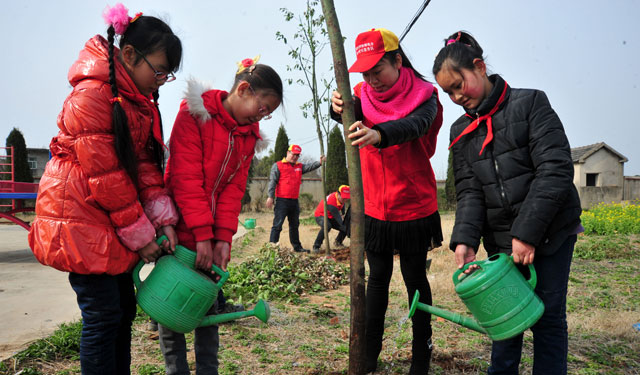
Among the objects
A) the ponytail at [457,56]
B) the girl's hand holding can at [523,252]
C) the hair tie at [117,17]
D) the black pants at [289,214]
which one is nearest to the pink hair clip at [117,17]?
the hair tie at [117,17]

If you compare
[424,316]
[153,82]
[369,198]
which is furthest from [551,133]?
[153,82]

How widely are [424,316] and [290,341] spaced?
1064 mm

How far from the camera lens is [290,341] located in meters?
2.73

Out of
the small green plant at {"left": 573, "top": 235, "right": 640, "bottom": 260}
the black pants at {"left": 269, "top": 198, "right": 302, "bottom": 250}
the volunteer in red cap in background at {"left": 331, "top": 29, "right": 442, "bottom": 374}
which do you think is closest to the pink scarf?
the volunteer in red cap in background at {"left": 331, "top": 29, "right": 442, "bottom": 374}

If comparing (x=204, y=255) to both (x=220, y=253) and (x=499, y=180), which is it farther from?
(x=499, y=180)

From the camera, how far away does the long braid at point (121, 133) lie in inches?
54.2

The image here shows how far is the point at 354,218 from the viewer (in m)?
1.89

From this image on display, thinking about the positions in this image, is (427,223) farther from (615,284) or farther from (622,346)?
(615,284)

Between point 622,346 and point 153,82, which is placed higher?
point 153,82

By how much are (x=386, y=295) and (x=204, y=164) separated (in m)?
1.11

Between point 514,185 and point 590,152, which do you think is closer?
point 514,185

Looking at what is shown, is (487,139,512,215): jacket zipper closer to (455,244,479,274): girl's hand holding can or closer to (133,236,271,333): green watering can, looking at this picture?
(455,244,479,274): girl's hand holding can

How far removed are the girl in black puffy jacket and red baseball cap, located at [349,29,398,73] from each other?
25 cm

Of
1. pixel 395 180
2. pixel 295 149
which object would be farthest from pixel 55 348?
pixel 295 149
